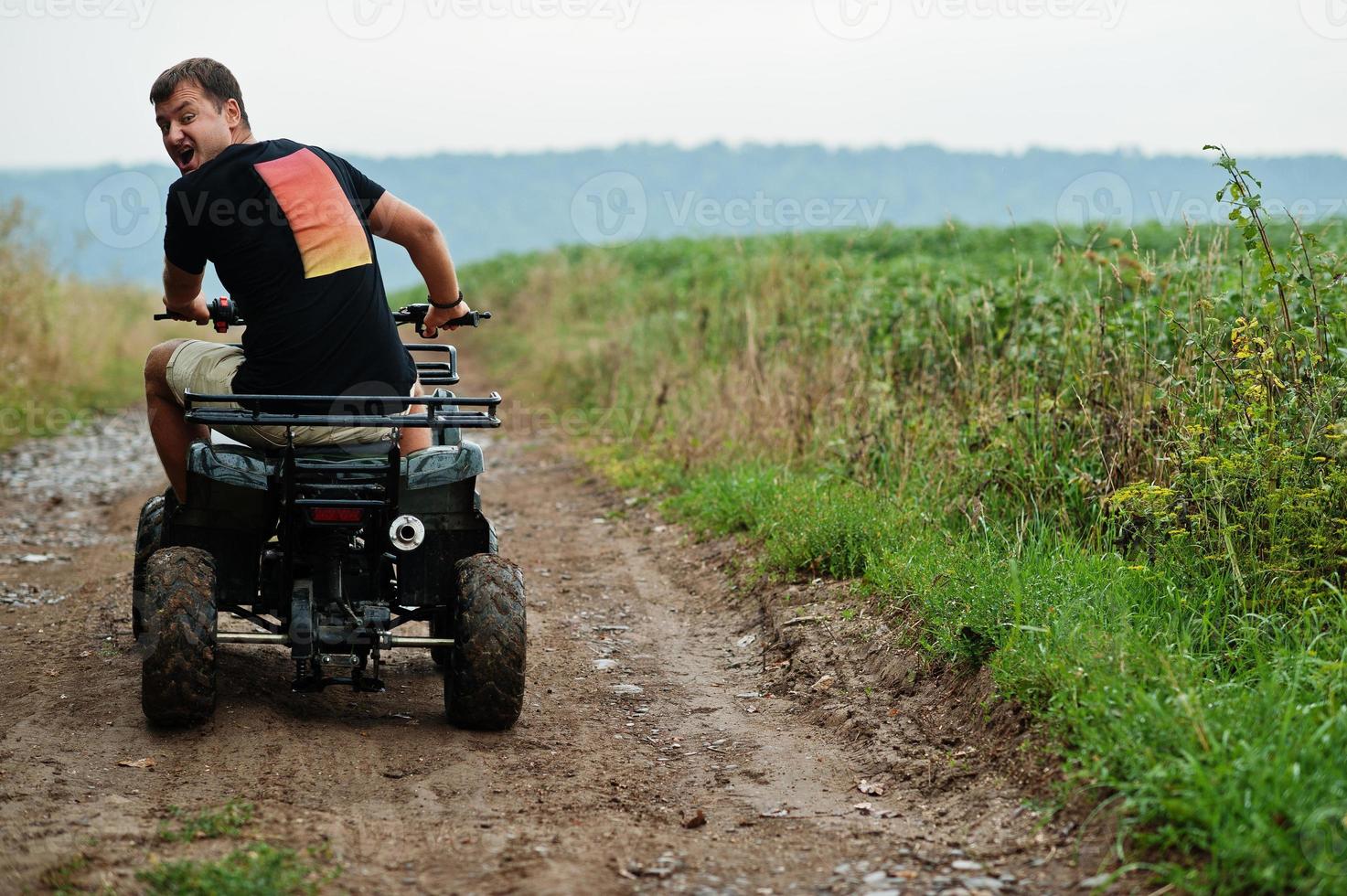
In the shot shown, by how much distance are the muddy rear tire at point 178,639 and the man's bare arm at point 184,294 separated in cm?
103

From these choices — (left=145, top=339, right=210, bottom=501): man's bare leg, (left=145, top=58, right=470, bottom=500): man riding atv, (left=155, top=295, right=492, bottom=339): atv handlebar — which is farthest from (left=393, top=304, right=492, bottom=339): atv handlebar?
(left=145, top=339, right=210, bottom=501): man's bare leg

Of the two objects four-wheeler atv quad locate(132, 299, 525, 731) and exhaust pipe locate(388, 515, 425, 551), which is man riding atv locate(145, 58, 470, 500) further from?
exhaust pipe locate(388, 515, 425, 551)

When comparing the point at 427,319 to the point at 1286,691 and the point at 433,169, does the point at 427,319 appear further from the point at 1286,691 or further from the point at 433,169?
the point at 433,169

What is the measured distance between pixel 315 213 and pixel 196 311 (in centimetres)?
80

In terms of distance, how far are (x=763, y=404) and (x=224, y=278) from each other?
480 cm

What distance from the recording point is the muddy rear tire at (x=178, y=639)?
3.97 m

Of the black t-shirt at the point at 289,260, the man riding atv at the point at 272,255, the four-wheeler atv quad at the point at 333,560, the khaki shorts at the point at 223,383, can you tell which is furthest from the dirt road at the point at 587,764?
the black t-shirt at the point at 289,260

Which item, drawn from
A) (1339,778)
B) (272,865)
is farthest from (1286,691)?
(272,865)

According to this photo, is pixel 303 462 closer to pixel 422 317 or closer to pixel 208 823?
pixel 422 317

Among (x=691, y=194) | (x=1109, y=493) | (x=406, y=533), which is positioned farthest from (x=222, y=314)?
(x=691, y=194)

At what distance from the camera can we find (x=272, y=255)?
414cm

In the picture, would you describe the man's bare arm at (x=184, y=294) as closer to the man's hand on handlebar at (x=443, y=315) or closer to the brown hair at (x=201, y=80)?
the brown hair at (x=201, y=80)

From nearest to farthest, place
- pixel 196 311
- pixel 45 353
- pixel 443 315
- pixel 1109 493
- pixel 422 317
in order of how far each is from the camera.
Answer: pixel 196 311 < pixel 443 315 < pixel 422 317 < pixel 1109 493 < pixel 45 353

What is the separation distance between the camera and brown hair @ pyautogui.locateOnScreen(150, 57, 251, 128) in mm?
4215
